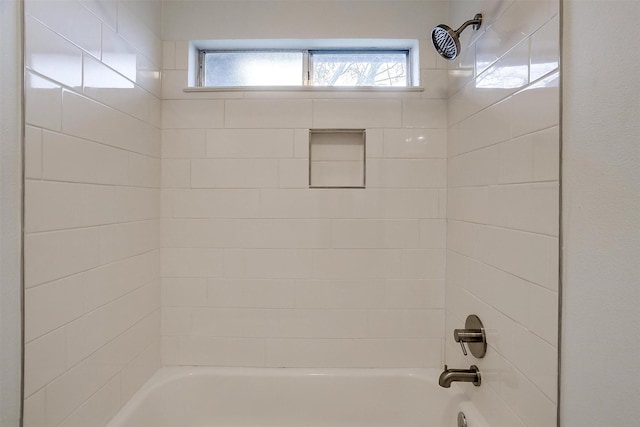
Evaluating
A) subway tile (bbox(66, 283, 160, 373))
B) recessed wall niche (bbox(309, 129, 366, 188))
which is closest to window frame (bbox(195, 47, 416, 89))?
recessed wall niche (bbox(309, 129, 366, 188))

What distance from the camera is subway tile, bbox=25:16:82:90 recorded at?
31.4 inches

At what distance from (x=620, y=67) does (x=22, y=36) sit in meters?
1.28

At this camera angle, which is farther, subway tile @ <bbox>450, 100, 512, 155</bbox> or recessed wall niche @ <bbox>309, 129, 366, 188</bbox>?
recessed wall niche @ <bbox>309, 129, 366, 188</bbox>

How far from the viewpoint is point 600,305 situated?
646 millimetres

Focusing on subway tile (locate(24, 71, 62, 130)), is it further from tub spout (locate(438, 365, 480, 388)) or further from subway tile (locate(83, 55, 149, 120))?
tub spout (locate(438, 365, 480, 388))

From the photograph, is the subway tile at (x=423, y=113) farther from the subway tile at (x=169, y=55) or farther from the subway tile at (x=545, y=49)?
the subway tile at (x=169, y=55)

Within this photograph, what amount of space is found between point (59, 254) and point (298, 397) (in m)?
1.11

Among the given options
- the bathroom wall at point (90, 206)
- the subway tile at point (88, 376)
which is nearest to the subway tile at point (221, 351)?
the bathroom wall at point (90, 206)

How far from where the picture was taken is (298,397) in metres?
1.47

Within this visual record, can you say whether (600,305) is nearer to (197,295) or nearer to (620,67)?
(620,67)

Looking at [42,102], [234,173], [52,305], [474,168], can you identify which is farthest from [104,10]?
[474,168]

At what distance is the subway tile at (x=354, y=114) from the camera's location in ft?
4.93

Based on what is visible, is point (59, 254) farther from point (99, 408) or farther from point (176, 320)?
point (176, 320)

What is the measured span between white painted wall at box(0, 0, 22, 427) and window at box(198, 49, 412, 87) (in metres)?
0.93
